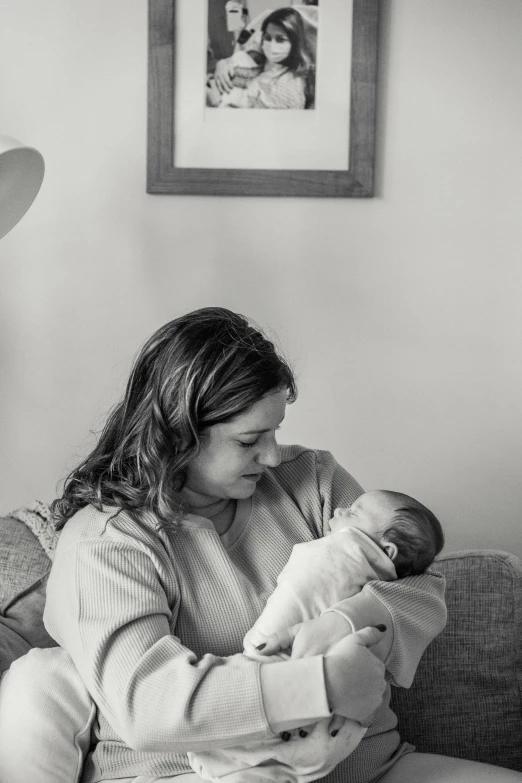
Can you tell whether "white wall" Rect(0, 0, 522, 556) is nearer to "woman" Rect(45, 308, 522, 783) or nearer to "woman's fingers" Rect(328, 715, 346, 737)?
"woman" Rect(45, 308, 522, 783)

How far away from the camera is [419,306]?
2.32 m

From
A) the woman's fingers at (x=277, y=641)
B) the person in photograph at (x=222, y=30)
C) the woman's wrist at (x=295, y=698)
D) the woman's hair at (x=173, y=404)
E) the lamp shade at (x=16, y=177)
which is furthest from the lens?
the person in photograph at (x=222, y=30)

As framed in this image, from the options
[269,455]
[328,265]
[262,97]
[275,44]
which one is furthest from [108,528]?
[275,44]

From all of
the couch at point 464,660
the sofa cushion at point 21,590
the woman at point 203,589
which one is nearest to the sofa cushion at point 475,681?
the couch at point 464,660

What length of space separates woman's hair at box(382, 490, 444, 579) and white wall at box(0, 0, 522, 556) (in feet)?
2.49

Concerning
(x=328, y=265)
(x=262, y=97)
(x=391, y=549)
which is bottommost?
(x=391, y=549)

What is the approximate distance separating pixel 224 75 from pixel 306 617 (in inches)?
57.1

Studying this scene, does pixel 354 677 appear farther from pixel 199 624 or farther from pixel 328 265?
pixel 328 265

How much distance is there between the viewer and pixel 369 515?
5.23ft

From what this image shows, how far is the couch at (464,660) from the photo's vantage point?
5.96 feet

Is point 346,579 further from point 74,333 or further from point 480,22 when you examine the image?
point 480,22

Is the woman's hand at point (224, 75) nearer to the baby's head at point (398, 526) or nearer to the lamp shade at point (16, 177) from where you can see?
the lamp shade at point (16, 177)

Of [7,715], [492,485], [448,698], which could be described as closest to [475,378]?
[492,485]

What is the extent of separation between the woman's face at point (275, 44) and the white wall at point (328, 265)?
0.85 ft
